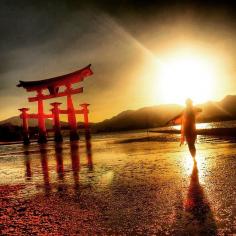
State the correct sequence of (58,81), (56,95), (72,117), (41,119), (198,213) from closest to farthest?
(198,213) < (58,81) < (56,95) < (72,117) < (41,119)

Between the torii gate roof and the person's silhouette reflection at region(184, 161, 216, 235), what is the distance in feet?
72.8

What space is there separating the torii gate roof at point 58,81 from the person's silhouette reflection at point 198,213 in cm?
2218

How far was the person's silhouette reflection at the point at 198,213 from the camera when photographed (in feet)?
7.74

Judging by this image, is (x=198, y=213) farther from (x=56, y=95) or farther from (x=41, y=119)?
(x=41, y=119)

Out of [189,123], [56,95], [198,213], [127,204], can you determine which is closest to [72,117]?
[56,95]

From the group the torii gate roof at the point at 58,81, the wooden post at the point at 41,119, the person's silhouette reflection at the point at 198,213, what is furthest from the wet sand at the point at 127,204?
the wooden post at the point at 41,119

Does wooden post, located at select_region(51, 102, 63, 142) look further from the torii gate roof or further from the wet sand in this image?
the wet sand

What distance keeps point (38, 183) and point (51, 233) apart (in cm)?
295

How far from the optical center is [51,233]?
254cm

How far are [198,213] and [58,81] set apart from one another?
2512cm

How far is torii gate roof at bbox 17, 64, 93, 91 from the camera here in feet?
83.5

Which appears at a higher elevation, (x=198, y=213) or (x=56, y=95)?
(x=56, y=95)

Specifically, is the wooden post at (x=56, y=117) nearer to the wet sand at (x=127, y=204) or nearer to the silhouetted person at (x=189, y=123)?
the silhouetted person at (x=189, y=123)

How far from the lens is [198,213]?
2.81 metres
